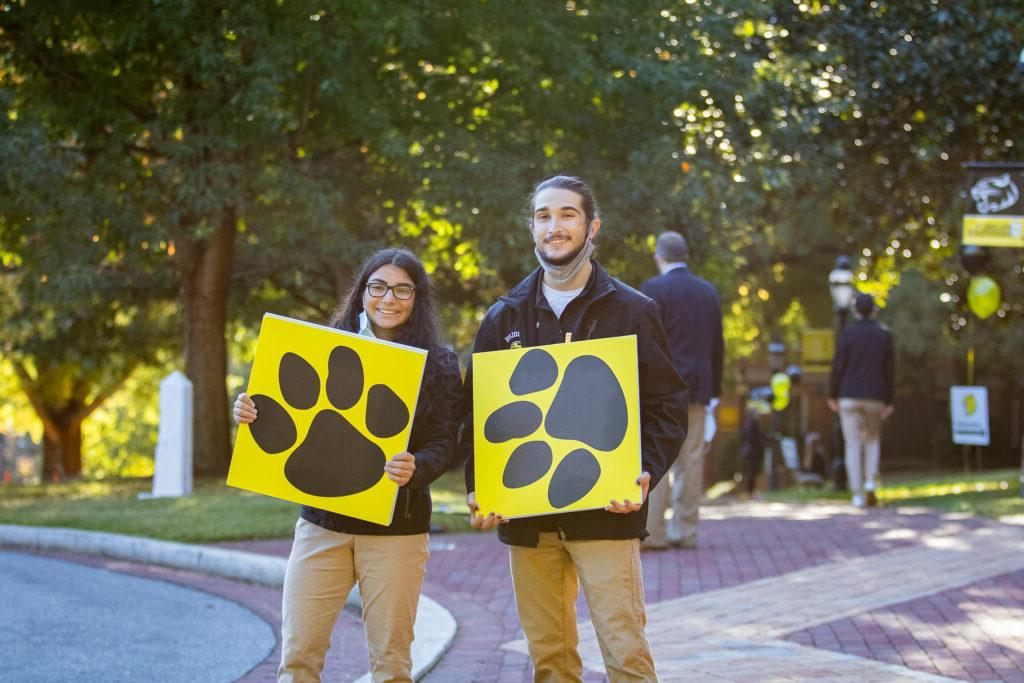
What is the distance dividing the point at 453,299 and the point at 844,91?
6.74 m

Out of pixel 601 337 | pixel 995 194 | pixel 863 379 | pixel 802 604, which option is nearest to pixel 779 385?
pixel 995 194

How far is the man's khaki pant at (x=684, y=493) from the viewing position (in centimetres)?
902

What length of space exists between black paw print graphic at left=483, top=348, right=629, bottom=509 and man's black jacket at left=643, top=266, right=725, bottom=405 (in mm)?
4746

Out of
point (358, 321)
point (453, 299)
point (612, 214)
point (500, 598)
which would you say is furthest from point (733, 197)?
point (358, 321)

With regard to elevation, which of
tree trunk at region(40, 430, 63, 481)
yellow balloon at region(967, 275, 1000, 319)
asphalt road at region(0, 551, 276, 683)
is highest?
yellow balloon at region(967, 275, 1000, 319)

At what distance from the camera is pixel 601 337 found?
4125 mm

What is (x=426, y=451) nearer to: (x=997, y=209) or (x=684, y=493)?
(x=684, y=493)

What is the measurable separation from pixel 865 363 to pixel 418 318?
9022mm

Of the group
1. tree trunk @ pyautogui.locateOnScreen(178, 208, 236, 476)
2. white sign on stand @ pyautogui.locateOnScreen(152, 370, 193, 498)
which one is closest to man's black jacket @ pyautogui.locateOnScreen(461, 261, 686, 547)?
white sign on stand @ pyautogui.locateOnScreen(152, 370, 193, 498)

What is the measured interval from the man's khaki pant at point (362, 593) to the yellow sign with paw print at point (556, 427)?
0.34 m

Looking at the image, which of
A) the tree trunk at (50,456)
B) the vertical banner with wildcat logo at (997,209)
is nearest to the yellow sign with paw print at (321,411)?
the vertical banner with wildcat logo at (997,209)

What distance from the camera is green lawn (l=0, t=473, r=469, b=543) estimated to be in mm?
10438

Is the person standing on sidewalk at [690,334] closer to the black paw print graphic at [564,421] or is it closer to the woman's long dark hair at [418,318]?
the woman's long dark hair at [418,318]

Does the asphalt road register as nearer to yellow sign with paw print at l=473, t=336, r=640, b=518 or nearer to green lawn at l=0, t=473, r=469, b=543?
green lawn at l=0, t=473, r=469, b=543
